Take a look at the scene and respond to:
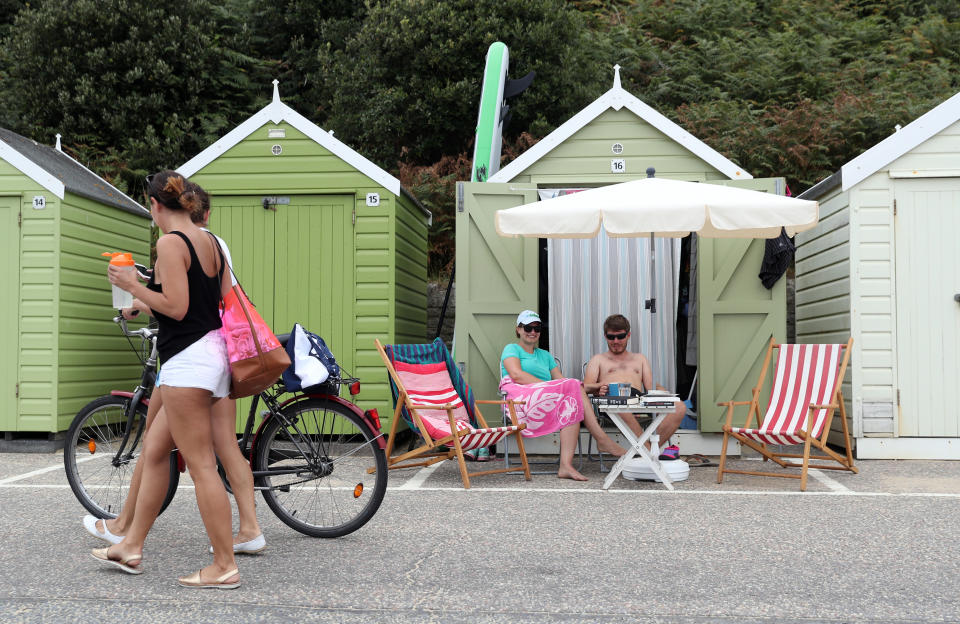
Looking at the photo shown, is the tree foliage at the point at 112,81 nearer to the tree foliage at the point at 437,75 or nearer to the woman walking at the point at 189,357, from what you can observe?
the tree foliage at the point at 437,75

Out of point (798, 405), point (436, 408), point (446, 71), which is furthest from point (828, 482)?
point (446, 71)

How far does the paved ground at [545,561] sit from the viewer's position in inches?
118

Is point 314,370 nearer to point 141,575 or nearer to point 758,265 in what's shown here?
point 141,575

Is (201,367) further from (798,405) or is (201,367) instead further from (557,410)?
(798,405)

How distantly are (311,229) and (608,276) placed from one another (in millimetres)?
2346

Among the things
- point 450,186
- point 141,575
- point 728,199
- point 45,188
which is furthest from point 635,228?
point 450,186

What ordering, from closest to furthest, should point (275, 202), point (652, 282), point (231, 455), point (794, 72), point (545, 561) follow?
point (231, 455) → point (545, 561) → point (652, 282) → point (275, 202) → point (794, 72)

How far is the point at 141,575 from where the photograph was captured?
3420 mm

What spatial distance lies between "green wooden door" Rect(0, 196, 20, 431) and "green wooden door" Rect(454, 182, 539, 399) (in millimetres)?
3401

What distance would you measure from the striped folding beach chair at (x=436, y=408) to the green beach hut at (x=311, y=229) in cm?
92

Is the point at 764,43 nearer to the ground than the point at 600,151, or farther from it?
farther from it

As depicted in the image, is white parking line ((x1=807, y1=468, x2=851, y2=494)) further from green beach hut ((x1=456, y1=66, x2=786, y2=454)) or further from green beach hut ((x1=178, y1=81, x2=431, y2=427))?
green beach hut ((x1=178, y1=81, x2=431, y2=427))

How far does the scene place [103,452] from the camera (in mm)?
4285

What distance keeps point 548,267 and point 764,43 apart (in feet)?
31.1
